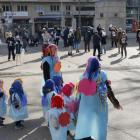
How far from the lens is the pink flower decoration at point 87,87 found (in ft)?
13.8

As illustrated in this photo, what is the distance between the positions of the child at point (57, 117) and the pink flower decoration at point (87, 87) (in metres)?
0.39

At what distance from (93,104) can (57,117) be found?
2.04 feet

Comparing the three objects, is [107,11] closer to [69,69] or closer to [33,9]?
[69,69]

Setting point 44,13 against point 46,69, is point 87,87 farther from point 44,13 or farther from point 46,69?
point 44,13

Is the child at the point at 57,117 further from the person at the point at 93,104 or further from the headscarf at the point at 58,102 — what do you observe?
the person at the point at 93,104

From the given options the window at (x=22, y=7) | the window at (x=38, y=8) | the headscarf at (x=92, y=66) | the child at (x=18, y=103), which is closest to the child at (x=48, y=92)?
the child at (x=18, y=103)

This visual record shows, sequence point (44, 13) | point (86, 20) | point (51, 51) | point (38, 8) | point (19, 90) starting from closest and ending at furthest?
point (19, 90), point (51, 51), point (44, 13), point (38, 8), point (86, 20)

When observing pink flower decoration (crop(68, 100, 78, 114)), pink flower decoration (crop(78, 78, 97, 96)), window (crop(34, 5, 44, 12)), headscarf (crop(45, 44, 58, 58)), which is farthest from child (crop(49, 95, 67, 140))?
window (crop(34, 5, 44, 12))

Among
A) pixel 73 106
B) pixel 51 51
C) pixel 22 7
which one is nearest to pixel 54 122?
pixel 73 106

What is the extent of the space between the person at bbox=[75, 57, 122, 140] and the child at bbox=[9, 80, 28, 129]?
5.70 feet

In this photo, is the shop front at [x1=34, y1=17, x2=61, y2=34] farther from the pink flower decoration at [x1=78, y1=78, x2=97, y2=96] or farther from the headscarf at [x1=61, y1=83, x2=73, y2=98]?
the pink flower decoration at [x1=78, y1=78, x2=97, y2=96]

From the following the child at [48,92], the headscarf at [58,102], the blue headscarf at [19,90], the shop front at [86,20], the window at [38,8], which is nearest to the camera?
the headscarf at [58,102]

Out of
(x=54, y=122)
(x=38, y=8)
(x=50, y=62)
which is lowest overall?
(x=54, y=122)

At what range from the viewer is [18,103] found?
18.5 feet
